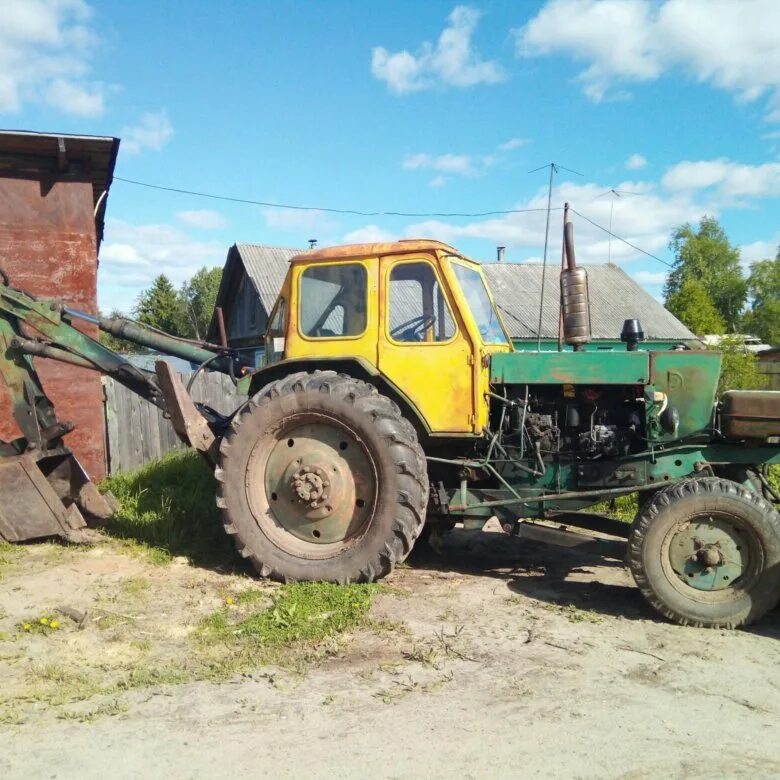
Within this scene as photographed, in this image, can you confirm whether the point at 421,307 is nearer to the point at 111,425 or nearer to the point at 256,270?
the point at 111,425

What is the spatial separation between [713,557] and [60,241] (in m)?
7.93

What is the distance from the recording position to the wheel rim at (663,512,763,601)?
191 inches

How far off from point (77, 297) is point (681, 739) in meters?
8.13

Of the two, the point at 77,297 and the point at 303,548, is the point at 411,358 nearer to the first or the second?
the point at 303,548

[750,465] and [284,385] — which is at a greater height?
[284,385]

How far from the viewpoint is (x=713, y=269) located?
52.6 metres

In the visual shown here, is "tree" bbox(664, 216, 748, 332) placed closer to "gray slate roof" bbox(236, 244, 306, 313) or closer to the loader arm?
"gray slate roof" bbox(236, 244, 306, 313)

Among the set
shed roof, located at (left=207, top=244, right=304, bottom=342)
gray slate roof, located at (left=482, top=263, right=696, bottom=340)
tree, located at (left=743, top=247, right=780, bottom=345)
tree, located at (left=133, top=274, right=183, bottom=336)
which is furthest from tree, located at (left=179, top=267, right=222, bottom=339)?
tree, located at (left=743, top=247, right=780, bottom=345)

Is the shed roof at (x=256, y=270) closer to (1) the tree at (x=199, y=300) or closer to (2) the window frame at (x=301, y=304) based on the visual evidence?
(2) the window frame at (x=301, y=304)

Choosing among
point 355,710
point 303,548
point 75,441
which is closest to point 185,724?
point 355,710

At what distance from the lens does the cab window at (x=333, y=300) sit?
5875mm

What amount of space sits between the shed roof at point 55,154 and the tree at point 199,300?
4051 cm

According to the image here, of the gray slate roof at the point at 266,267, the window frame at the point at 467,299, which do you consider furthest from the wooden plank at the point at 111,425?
the gray slate roof at the point at 266,267

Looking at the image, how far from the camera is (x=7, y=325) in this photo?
6590 millimetres
